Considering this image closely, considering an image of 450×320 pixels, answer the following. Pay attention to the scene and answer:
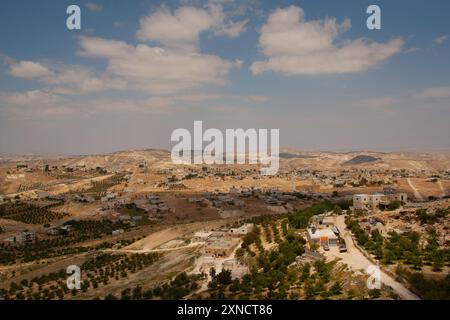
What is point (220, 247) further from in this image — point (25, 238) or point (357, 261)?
point (25, 238)

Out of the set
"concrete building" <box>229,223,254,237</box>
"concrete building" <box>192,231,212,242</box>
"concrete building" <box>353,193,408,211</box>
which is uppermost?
"concrete building" <box>353,193,408,211</box>

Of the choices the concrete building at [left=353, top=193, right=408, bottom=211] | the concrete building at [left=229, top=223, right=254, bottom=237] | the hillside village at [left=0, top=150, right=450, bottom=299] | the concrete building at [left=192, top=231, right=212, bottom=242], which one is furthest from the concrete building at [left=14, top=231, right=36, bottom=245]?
the concrete building at [left=353, top=193, right=408, bottom=211]

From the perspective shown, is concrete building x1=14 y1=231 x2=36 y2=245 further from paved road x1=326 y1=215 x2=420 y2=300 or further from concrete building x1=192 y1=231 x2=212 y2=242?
paved road x1=326 y1=215 x2=420 y2=300

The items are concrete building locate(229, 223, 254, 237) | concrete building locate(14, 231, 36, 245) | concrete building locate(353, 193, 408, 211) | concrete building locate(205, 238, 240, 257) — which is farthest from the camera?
concrete building locate(14, 231, 36, 245)

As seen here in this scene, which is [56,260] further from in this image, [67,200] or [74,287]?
[67,200]

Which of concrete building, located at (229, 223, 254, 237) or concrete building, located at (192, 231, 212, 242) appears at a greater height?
Result: concrete building, located at (229, 223, 254, 237)
